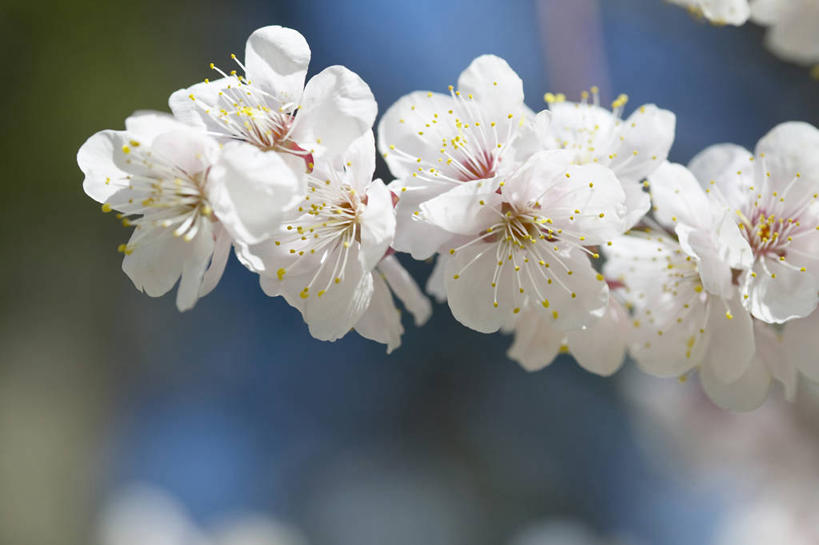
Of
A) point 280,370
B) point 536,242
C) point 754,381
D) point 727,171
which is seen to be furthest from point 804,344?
point 280,370

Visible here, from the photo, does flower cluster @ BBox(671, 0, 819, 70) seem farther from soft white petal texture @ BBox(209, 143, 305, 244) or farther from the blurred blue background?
the blurred blue background

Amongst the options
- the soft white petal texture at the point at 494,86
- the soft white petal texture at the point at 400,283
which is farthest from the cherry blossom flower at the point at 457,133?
the soft white petal texture at the point at 400,283

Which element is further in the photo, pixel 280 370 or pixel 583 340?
pixel 280 370

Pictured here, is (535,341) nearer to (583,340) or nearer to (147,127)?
(583,340)

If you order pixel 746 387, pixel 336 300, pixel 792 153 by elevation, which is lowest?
pixel 746 387

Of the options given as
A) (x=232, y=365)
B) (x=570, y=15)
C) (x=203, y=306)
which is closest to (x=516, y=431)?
(x=232, y=365)

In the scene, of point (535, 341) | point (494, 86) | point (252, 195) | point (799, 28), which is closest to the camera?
point (252, 195)

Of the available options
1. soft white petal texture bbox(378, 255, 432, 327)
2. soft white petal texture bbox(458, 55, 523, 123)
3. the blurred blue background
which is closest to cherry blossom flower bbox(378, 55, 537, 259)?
soft white petal texture bbox(458, 55, 523, 123)
